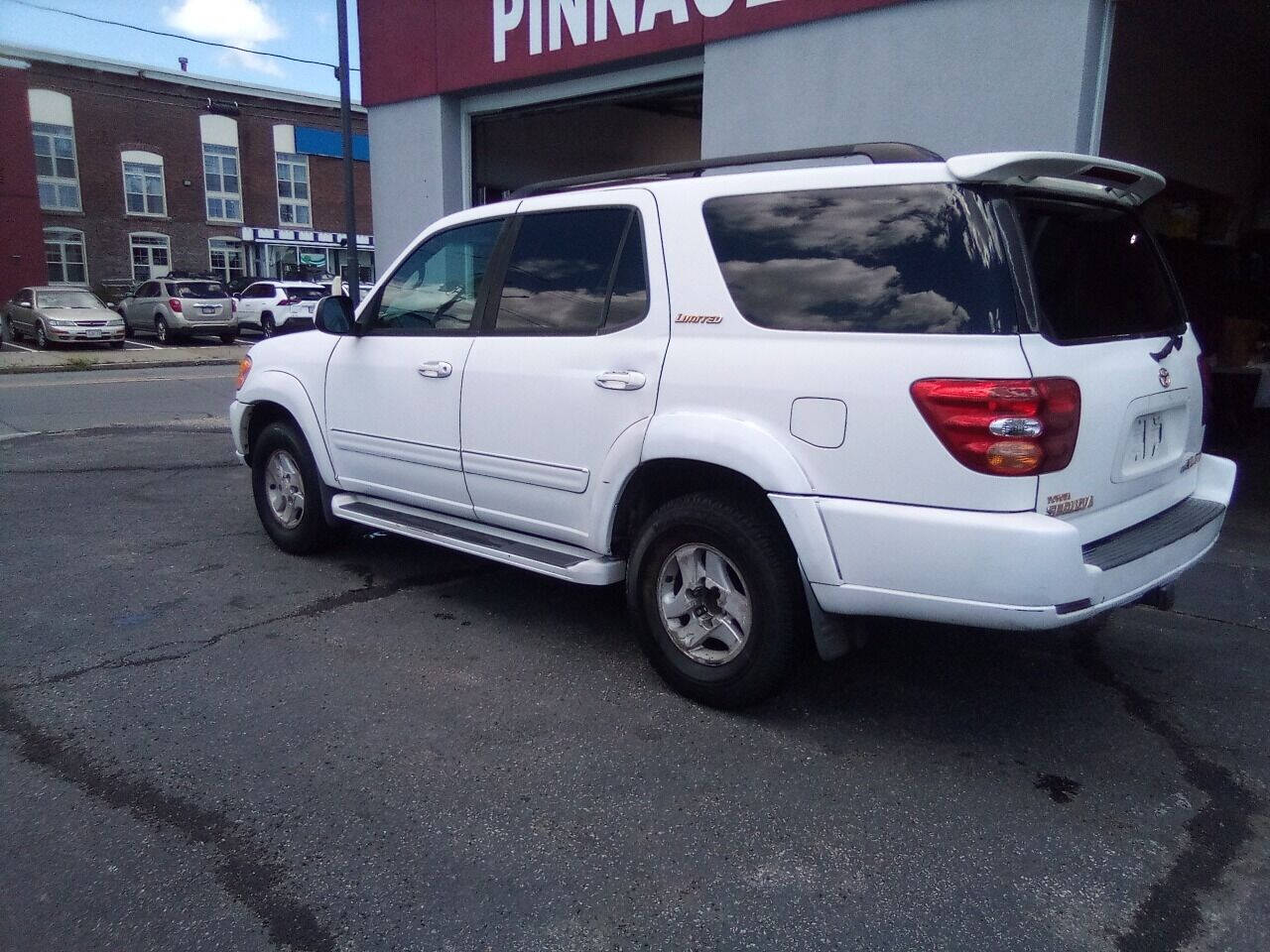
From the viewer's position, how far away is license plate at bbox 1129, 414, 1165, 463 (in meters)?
3.47

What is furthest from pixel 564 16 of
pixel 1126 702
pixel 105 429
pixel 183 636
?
pixel 1126 702

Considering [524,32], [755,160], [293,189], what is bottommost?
[755,160]

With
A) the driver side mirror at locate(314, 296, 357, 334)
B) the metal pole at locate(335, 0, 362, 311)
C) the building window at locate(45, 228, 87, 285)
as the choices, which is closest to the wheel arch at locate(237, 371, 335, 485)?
the driver side mirror at locate(314, 296, 357, 334)

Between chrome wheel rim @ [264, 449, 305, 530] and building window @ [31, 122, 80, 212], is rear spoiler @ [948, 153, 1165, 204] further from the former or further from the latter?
building window @ [31, 122, 80, 212]

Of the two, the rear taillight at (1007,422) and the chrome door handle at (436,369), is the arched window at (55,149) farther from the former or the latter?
the rear taillight at (1007,422)

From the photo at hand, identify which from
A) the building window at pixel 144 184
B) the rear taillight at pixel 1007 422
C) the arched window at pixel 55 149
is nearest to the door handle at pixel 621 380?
the rear taillight at pixel 1007 422

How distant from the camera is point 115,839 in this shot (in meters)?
2.99

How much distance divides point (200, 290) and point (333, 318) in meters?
24.3

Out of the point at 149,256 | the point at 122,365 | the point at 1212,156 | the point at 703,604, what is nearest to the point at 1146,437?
the point at 703,604

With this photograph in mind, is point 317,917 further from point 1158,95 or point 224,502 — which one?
point 1158,95

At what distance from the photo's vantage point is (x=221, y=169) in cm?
4397

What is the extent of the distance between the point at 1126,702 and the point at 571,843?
8.15ft

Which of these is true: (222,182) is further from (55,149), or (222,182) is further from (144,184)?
(55,149)

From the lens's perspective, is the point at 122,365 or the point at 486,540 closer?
the point at 486,540
